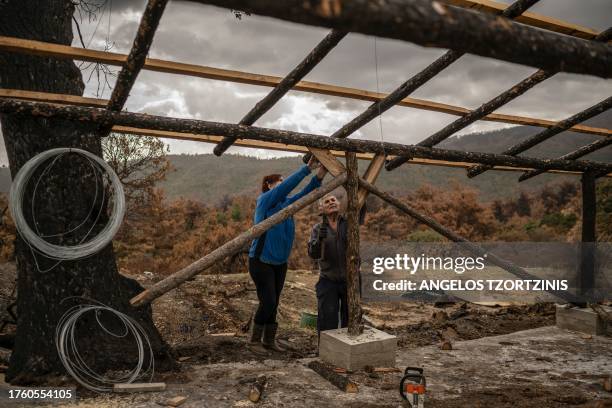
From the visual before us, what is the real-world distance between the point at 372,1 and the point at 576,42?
115 centimetres

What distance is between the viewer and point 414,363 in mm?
5168

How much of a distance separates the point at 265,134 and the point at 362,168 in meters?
45.2

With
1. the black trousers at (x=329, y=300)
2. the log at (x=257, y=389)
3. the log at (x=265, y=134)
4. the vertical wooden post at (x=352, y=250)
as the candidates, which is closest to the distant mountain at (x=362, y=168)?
the log at (x=265, y=134)

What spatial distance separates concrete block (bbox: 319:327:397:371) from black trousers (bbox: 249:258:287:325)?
2.41 ft

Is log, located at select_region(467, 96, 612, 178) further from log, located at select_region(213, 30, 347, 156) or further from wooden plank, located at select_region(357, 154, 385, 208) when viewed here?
log, located at select_region(213, 30, 347, 156)

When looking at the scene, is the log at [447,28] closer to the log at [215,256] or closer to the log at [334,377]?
the log at [215,256]

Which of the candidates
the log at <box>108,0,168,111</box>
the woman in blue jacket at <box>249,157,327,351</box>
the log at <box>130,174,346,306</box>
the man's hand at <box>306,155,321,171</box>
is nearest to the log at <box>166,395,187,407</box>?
the log at <box>130,174,346,306</box>

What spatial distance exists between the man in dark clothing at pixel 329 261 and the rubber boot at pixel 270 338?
576mm

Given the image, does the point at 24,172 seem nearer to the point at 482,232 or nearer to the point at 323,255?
the point at 323,255

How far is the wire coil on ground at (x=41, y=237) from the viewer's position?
393 centimetres

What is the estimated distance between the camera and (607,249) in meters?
14.0

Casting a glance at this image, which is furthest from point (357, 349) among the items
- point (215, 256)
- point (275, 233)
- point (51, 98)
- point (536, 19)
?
point (51, 98)

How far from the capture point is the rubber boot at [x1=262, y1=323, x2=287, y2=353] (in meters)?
5.56

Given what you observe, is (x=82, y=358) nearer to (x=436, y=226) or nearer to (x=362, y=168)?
(x=436, y=226)
